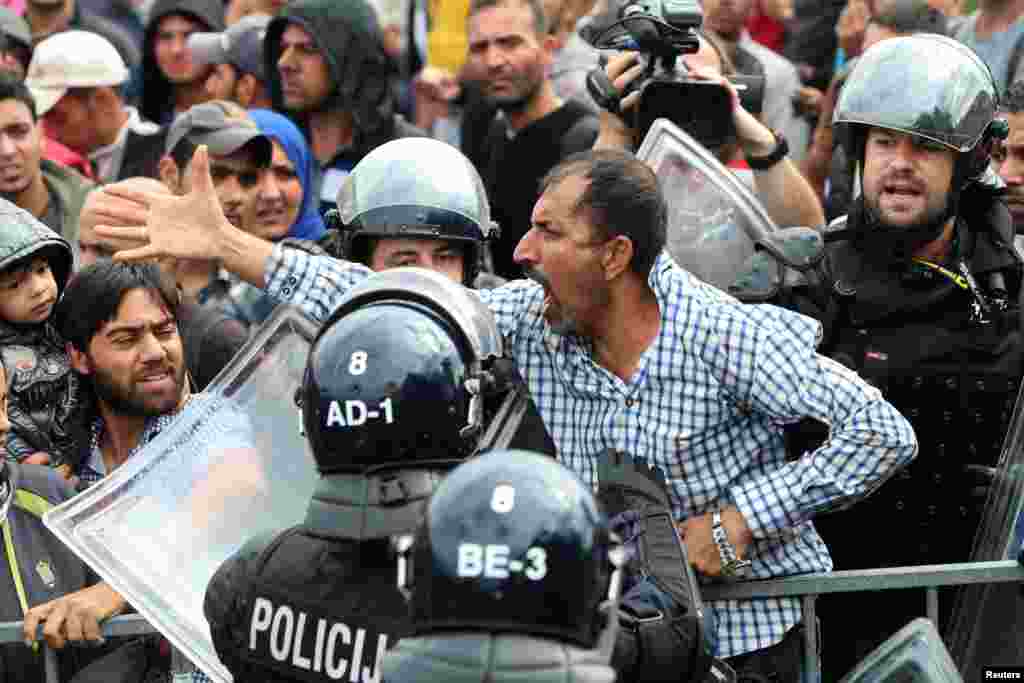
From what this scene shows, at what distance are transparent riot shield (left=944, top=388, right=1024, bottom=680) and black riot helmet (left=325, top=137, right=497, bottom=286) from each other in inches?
60.0

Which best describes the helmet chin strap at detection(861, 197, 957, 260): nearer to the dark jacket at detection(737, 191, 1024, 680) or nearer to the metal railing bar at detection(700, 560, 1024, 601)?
the dark jacket at detection(737, 191, 1024, 680)

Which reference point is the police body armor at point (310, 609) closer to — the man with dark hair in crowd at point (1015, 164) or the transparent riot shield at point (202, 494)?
the transparent riot shield at point (202, 494)

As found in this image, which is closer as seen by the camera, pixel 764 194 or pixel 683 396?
pixel 683 396

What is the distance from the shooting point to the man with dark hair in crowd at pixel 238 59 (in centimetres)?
846

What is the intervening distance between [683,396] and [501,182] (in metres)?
2.93

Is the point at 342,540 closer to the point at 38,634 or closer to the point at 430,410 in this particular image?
the point at 430,410

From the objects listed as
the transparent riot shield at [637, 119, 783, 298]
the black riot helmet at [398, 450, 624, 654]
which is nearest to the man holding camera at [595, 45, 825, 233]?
the transparent riot shield at [637, 119, 783, 298]

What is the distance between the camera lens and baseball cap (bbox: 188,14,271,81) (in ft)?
27.7

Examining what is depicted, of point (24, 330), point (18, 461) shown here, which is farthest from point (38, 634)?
point (24, 330)

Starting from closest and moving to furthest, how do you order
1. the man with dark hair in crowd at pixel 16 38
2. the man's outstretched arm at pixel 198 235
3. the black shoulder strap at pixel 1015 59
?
1. the man's outstretched arm at pixel 198 235
2. the black shoulder strap at pixel 1015 59
3. the man with dark hair in crowd at pixel 16 38

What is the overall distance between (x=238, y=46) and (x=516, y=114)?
176 cm

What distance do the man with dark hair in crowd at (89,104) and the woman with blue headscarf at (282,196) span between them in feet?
4.09

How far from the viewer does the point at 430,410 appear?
3227 millimetres

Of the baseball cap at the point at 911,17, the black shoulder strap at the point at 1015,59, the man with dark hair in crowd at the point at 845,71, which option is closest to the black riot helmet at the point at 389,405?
the man with dark hair in crowd at the point at 845,71
